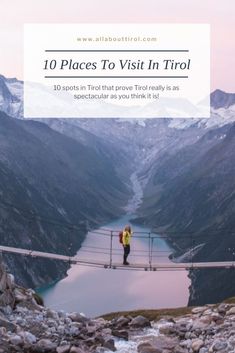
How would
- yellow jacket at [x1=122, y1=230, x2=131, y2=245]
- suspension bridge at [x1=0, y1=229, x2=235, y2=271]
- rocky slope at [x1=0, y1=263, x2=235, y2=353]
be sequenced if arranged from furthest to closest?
suspension bridge at [x1=0, y1=229, x2=235, y2=271] → yellow jacket at [x1=122, y1=230, x2=131, y2=245] → rocky slope at [x1=0, y1=263, x2=235, y2=353]

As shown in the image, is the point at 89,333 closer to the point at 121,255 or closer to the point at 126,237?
the point at 126,237

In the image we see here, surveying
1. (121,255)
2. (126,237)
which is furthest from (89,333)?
(121,255)

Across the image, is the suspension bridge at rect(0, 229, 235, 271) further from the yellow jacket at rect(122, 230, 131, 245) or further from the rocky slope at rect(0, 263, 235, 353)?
the rocky slope at rect(0, 263, 235, 353)

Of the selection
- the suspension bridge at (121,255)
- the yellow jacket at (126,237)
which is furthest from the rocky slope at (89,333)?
the yellow jacket at (126,237)

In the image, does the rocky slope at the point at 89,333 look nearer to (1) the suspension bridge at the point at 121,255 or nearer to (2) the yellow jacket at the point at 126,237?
(1) the suspension bridge at the point at 121,255

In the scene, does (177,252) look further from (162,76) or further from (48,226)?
(162,76)

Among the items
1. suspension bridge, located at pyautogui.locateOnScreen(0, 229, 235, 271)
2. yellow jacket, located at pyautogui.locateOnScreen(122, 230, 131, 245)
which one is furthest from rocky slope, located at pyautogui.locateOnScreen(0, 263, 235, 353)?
yellow jacket, located at pyautogui.locateOnScreen(122, 230, 131, 245)
